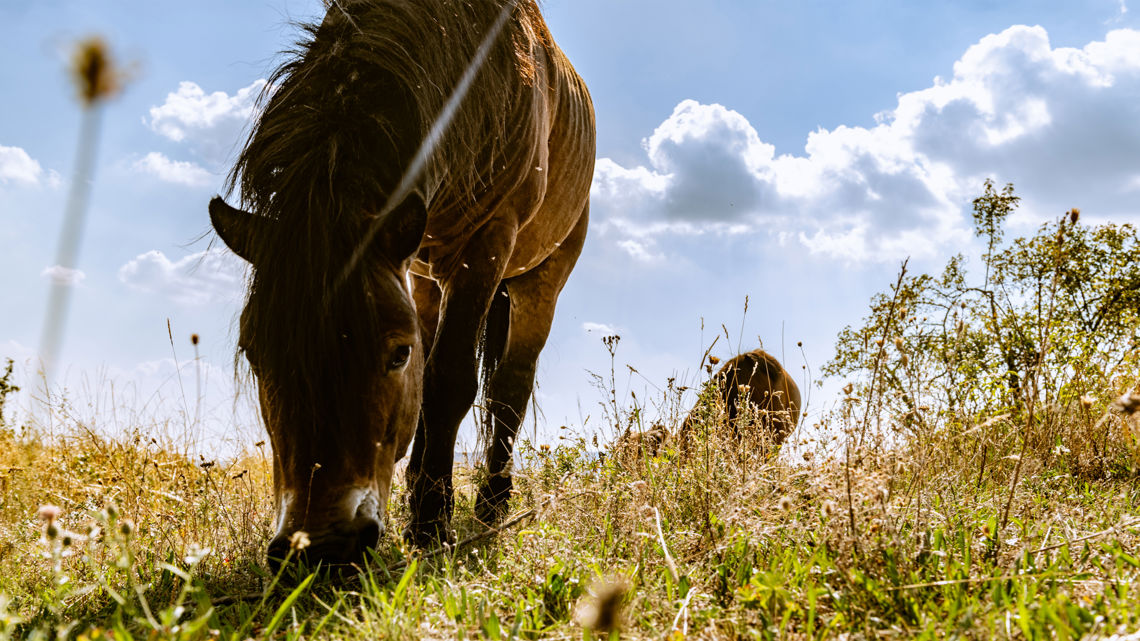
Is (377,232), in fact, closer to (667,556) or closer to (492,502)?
(667,556)

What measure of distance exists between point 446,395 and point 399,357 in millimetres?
809

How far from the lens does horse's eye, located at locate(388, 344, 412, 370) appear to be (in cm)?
247

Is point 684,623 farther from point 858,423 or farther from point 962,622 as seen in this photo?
point 858,423

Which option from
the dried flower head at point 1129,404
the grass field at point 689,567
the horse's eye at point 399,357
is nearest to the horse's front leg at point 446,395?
the grass field at point 689,567

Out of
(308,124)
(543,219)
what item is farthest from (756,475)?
(543,219)

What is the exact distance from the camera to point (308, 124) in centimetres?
262

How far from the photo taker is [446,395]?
329 cm

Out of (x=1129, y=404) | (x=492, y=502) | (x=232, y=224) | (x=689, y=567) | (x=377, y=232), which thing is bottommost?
(x=689, y=567)

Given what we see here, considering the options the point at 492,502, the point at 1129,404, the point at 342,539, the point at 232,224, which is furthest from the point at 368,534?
the point at 1129,404

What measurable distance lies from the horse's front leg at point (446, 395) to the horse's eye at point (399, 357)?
0.76 metres

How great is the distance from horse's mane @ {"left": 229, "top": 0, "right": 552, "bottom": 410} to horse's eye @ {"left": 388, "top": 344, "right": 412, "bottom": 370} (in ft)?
0.74

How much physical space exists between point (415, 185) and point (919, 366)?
2088mm

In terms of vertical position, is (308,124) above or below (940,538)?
above

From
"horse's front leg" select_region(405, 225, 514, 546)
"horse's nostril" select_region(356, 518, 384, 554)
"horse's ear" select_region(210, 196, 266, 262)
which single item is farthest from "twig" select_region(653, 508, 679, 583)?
"horse's ear" select_region(210, 196, 266, 262)
